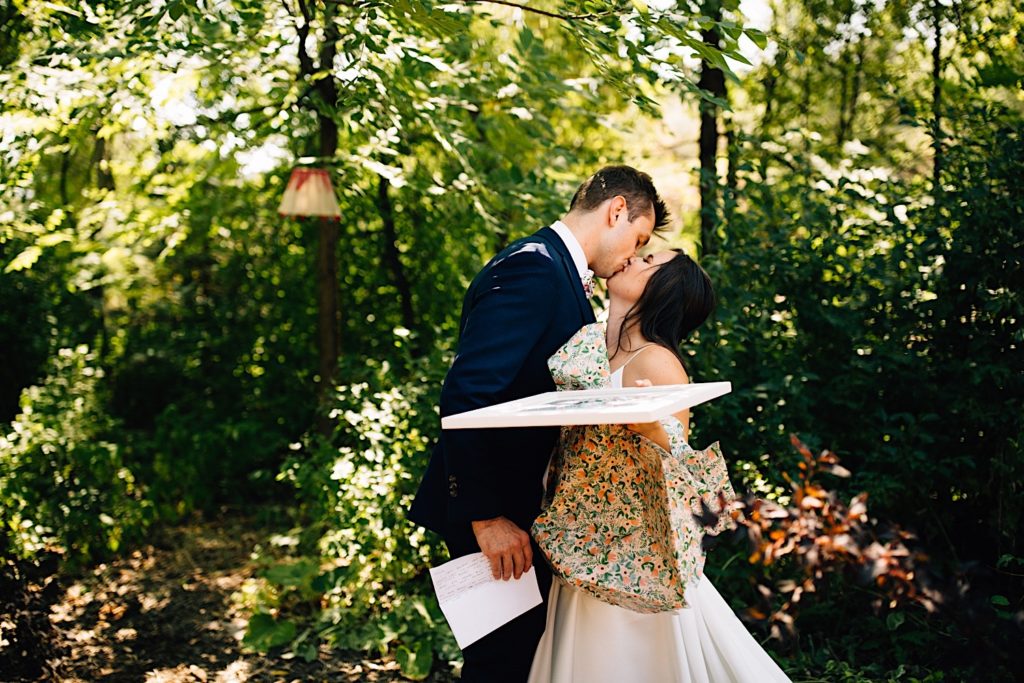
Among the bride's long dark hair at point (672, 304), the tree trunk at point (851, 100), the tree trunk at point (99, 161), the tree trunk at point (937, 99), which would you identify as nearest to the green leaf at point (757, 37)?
the bride's long dark hair at point (672, 304)

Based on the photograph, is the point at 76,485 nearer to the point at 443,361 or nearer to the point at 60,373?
the point at 60,373

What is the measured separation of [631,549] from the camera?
223 cm

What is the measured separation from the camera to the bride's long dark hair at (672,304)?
→ 107 inches

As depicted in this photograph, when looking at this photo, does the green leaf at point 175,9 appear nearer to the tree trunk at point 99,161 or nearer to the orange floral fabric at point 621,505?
the orange floral fabric at point 621,505

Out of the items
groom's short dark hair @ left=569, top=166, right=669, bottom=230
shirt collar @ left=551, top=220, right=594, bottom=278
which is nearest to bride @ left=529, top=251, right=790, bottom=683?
shirt collar @ left=551, top=220, right=594, bottom=278

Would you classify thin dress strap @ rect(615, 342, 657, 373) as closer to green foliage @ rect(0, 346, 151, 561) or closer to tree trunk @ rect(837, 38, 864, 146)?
green foliage @ rect(0, 346, 151, 561)

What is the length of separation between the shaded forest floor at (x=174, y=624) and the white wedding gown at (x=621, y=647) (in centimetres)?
143

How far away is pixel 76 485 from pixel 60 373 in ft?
2.93

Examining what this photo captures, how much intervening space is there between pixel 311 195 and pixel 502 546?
318cm

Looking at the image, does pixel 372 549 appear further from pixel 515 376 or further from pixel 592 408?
pixel 592 408

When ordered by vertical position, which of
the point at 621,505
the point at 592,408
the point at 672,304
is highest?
the point at 672,304

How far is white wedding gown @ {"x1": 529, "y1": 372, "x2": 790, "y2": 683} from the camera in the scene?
240cm

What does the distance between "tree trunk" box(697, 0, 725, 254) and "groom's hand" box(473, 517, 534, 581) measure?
82.0 inches

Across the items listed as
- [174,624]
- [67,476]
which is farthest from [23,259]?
[174,624]
